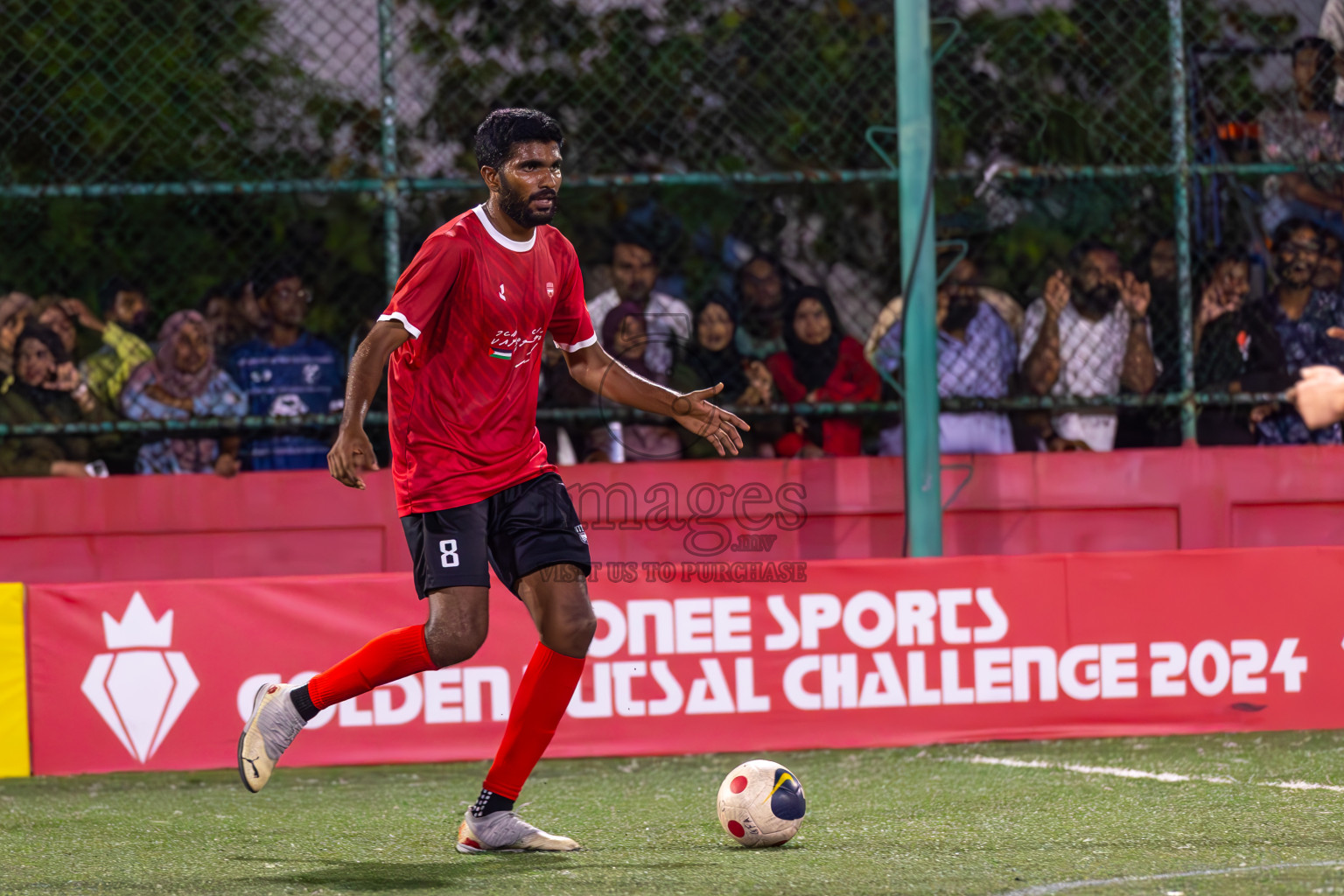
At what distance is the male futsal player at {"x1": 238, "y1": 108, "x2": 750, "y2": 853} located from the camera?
443 cm

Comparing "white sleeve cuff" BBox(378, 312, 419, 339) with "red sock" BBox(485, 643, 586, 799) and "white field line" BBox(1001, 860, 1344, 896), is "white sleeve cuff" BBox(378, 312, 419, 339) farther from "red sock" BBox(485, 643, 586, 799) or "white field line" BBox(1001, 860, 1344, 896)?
"white field line" BBox(1001, 860, 1344, 896)

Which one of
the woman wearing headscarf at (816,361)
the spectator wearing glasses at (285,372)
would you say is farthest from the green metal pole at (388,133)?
the woman wearing headscarf at (816,361)

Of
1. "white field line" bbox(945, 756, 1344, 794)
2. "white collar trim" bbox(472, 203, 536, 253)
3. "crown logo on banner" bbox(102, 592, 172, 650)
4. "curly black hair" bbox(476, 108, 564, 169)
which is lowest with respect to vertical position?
"white field line" bbox(945, 756, 1344, 794)

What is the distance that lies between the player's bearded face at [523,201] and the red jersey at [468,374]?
97 mm

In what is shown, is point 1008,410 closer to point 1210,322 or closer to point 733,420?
point 1210,322

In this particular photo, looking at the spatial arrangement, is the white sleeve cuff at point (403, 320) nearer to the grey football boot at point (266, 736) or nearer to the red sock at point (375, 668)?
the red sock at point (375, 668)

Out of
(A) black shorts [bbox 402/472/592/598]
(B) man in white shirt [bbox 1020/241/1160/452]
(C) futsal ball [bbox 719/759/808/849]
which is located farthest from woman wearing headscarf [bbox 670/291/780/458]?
(C) futsal ball [bbox 719/759/808/849]

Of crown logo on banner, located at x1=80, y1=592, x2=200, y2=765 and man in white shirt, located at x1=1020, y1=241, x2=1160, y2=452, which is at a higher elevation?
man in white shirt, located at x1=1020, y1=241, x2=1160, y2=452

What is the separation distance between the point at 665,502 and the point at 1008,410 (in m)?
1.78

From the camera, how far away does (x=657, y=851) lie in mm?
4445

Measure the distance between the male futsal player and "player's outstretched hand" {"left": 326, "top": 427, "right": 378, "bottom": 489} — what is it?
34 centimetres

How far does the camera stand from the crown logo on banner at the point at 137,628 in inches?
259

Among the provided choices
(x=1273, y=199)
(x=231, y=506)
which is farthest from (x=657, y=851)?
(x=1273, y=199)

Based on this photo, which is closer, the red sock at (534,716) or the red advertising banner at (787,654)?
the red sock at (534,716)
